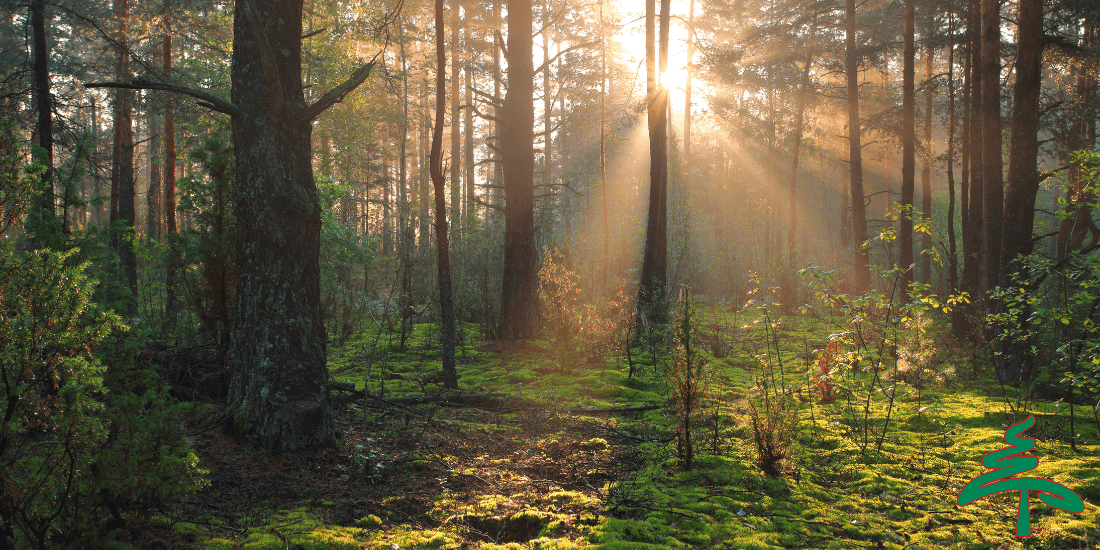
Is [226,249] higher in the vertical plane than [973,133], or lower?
lower

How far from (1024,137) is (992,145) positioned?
1.30 meters

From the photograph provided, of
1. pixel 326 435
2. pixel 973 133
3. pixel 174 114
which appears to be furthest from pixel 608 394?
pixel 174 114

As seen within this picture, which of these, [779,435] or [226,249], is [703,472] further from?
[226,249]

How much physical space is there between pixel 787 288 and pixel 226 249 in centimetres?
1568

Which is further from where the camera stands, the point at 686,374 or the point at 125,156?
the point at 125,156

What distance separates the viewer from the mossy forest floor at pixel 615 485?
3.07 metres

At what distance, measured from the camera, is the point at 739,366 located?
30.9 ft

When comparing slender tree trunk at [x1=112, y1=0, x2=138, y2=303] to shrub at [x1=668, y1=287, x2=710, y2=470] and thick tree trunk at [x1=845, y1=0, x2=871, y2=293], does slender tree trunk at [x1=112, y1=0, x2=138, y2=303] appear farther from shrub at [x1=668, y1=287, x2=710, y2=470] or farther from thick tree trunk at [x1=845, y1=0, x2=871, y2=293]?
thick tree trunk at [x1=845, y1=0, x2=871, y2=293]

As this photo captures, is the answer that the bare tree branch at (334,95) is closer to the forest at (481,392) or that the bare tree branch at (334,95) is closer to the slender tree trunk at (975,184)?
the forest at (481,392)

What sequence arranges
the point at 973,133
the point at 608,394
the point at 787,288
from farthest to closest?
the point at 787,288 → the point at 973,133 → the point at 608,394

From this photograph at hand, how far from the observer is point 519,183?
1015cm

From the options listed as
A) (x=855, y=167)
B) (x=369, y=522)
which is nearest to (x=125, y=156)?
(x=369, y=522)

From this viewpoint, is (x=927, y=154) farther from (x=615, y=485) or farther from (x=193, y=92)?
(x=193, y=92)

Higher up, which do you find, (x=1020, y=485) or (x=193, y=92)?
(x=193, y=92)
